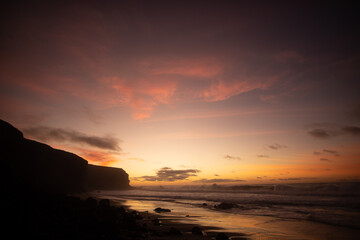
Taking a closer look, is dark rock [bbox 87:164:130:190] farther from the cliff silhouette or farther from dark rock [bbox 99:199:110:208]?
dark rock [bbox 99:199:110:208]

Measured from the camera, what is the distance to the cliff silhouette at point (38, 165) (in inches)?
1022

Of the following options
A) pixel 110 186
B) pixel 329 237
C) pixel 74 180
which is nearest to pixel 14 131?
pixel 329 237

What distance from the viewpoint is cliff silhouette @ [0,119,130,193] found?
26.0 meters

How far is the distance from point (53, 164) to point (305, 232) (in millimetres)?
69092

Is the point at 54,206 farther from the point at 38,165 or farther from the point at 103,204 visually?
the point at 38,165

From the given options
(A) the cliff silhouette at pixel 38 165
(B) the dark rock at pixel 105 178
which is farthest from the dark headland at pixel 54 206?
(B) the dark rock at pixel 105 178

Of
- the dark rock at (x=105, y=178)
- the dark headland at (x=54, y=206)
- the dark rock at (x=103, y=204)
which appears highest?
the dark headland at (x=54, y=206)

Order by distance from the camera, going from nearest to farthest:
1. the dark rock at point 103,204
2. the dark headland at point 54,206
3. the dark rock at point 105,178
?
the dark headland at point 54,206, the dark rock at point 103,204, the dark rock at point 105,178

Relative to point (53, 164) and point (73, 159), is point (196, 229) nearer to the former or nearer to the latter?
point (53, 164)

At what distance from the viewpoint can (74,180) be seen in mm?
70375

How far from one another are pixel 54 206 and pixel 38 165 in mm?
46061

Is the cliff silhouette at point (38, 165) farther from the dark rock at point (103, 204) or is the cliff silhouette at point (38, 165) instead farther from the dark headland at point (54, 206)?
the dark rock at point (103, 204)

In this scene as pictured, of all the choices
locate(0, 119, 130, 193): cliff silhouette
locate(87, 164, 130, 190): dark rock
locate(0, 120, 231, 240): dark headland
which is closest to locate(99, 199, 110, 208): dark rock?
locate(0, 120, 231, 240): dark headland

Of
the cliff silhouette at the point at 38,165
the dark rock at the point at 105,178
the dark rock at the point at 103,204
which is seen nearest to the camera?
the dark rock at the point at 103,204
